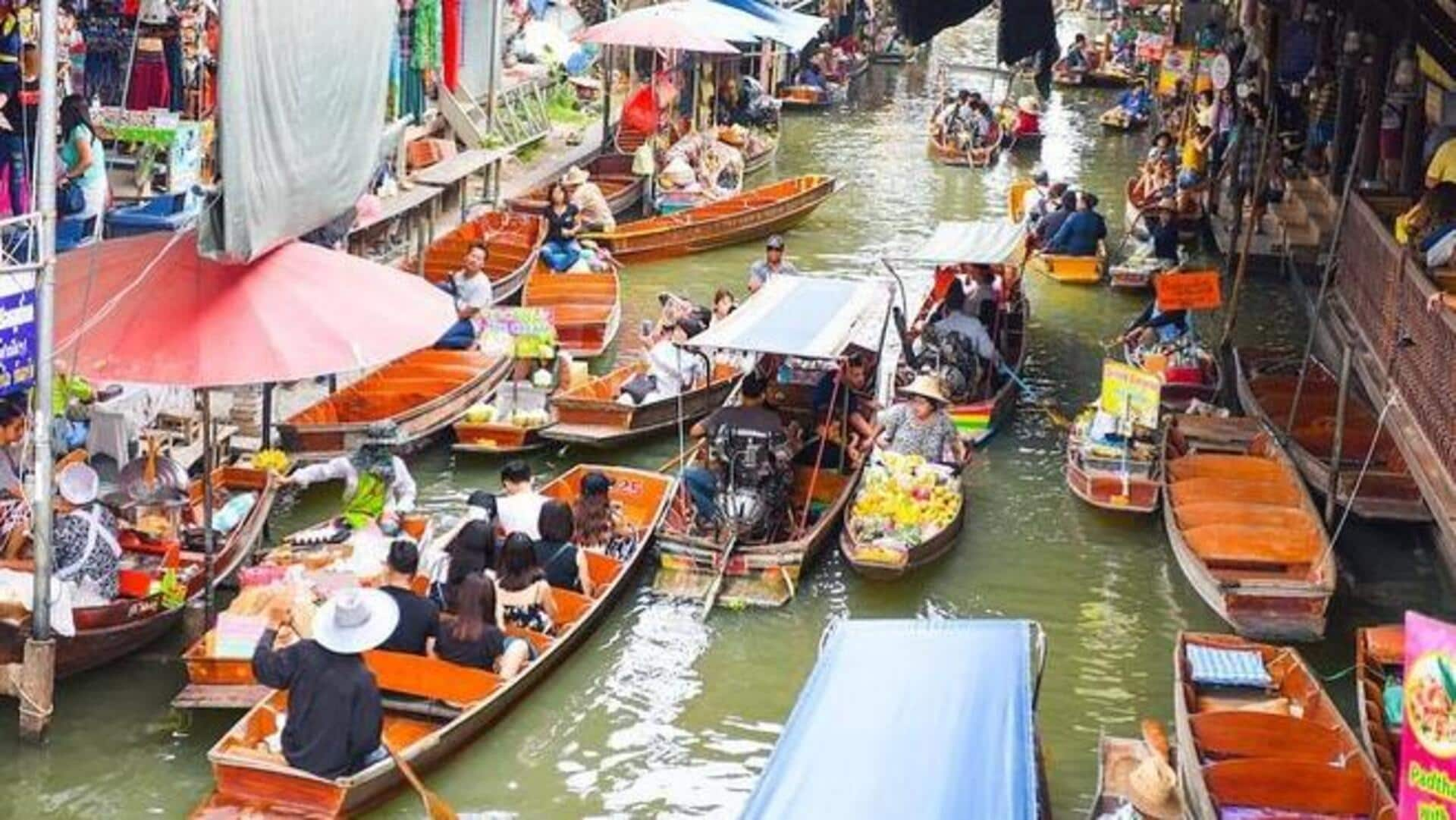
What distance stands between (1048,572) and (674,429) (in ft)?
12.6

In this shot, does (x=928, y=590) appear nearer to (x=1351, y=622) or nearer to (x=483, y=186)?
(x=1351, y=622)

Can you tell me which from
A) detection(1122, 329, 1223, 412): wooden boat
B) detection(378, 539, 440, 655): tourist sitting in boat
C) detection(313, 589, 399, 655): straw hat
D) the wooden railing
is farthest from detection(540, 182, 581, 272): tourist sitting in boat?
detection(313, 589, 399, 655): straw hat

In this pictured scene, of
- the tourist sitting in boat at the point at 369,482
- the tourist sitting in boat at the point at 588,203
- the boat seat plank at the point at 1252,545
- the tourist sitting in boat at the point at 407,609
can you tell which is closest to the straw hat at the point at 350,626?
the tourist sitting in boat at the point at 407,609

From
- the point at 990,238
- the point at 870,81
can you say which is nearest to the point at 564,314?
the point at 990,238

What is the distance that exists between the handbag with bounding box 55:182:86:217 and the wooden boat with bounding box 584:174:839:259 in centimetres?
861

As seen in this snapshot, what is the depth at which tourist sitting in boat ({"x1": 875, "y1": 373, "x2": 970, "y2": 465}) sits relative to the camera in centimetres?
1555

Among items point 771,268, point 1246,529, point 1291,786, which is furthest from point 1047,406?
point 1291,786

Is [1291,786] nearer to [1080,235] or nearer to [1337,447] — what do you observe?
[1337,447]

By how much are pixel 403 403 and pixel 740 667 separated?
4.92 meters

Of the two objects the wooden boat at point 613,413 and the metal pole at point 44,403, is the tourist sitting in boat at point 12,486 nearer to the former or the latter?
the metal pole at point 44,403

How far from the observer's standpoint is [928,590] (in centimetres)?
1483

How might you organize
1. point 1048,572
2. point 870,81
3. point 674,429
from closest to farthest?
point 1048,572 < point 674,429 < point 870,81

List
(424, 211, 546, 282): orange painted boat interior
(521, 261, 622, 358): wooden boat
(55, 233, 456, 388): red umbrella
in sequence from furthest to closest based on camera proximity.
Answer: (424, 211, 546, 282): orange painted boat interior < (521, 261, 622, 358): wooden boat < (55, 233, 456, 388): red umbrella

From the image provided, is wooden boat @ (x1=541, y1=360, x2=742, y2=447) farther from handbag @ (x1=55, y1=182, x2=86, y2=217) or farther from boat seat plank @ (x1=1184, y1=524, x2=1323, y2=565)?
boat seat plank @ (x1=1184, y1=524, x2=1323, y2=565)
